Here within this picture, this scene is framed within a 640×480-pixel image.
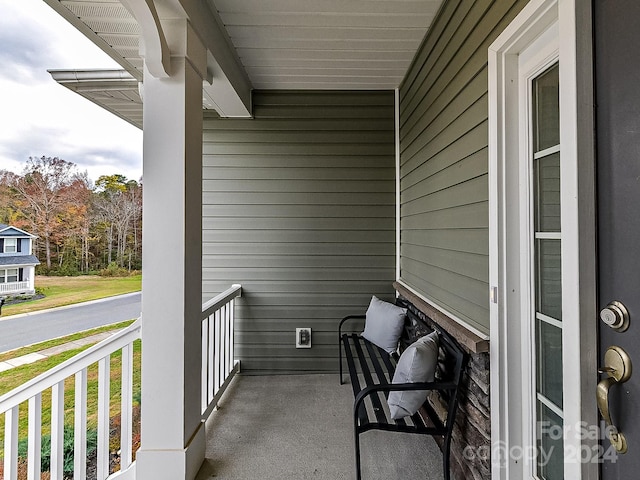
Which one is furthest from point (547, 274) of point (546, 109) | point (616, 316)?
point (546, 109)

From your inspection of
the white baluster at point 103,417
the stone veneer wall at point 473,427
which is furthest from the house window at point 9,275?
the stone veneer wall at point 473,427

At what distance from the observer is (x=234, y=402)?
2.52m

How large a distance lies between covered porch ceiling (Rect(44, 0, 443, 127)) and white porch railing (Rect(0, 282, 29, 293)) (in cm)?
121

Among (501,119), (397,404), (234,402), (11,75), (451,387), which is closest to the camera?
(11,75)

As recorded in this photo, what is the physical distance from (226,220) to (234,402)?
63.1 inches

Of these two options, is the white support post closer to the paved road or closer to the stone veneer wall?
the paved road

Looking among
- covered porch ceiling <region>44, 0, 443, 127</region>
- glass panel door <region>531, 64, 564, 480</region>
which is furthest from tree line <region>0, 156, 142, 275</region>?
glass panel door <region>531, 64, 564, 480</region>

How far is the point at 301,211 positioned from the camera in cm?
308

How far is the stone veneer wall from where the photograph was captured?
141cm

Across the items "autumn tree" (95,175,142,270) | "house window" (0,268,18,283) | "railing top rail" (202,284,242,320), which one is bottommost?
"railing top rail" (202,284,242,320)

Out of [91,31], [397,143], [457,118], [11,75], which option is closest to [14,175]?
[11,75]

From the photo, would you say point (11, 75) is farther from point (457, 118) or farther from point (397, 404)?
point (397, 404)

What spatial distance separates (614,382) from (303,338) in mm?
2516

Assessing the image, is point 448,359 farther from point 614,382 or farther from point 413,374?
point 614,382
